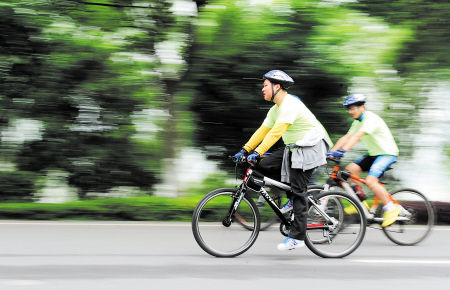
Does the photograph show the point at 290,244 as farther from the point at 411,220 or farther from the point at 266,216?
the point at 411,220

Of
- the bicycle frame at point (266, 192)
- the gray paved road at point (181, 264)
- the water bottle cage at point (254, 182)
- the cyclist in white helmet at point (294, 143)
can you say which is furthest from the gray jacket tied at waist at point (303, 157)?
the gray paved road at point (181, 264)

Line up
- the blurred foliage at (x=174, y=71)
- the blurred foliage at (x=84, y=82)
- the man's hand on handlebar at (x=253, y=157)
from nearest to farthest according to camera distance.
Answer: the man's hand on handlebar at (x=253, y=157) → the blurred foliage at (x=174, y=71) → the blurred foliage at (x=84, y=82)

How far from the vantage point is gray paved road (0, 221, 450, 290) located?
451 centimetres

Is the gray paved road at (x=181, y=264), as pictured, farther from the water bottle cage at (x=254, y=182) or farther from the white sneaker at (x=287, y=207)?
the water bottle cage at (x=254, y=182)

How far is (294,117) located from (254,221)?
1139 mm

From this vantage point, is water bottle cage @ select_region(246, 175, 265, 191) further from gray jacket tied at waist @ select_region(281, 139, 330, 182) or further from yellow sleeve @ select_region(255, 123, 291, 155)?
yellow sleeve @ select_region(255, 123, 291, 155)

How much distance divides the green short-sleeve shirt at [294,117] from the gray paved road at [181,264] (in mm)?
1285

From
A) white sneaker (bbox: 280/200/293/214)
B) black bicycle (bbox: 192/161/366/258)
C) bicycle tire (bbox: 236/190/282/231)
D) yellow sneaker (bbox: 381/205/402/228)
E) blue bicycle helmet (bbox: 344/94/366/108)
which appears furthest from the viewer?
yellow sneaker (bbox: 381/205/402/228)

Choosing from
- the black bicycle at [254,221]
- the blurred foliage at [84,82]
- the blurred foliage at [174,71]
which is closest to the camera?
the black bicycle at [254,221]

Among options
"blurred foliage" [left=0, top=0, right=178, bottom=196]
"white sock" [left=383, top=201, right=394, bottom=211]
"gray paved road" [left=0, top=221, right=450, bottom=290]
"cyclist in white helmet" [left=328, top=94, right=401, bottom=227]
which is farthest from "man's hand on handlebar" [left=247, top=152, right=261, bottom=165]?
"blurred foliage" [left=0, top=0, right=178, bottom=196]

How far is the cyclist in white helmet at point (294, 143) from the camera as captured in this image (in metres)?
5.34

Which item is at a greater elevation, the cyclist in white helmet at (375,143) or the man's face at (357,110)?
the man's face at (357,110)

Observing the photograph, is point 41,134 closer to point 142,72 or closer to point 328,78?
point 142,72

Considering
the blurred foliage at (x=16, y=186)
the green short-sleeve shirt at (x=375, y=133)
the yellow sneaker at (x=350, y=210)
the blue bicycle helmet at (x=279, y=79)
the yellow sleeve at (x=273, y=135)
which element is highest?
the blue bicycle helmet at (x=279, y=79)
